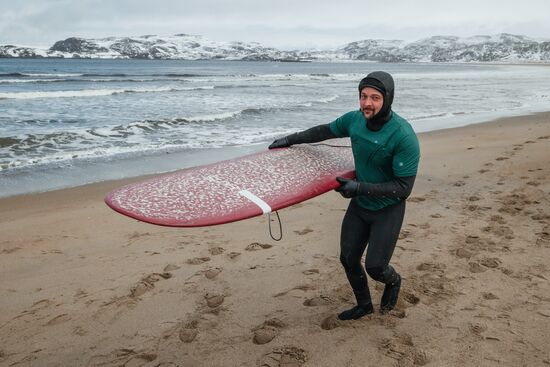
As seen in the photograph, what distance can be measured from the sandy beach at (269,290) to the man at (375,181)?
1.43 feet

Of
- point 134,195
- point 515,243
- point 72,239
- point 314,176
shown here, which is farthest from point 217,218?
point 515,243

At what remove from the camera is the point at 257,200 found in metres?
3.10

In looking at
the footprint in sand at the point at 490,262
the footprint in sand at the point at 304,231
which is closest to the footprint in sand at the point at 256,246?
the footprint in sand at the point at 304,231

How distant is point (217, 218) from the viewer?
2850mm

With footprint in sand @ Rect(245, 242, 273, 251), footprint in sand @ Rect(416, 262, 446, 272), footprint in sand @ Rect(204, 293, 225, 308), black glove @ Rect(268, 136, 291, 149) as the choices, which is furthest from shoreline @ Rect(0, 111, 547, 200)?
footprint in sand @ Rect(416, 262, 446, 272)

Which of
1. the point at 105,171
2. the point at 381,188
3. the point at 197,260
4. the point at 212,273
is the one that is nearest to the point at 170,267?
the point at 197,260

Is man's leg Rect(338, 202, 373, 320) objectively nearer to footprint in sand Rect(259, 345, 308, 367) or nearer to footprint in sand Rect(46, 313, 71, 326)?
footprint in sand Rect(259, 345, 308, 367)

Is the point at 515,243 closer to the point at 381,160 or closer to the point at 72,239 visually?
the point at 381,160

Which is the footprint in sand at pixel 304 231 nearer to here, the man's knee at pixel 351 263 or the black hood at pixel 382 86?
the man's knee at pixel 351 263

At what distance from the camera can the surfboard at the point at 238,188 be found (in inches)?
113

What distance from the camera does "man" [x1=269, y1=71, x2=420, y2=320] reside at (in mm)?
2691

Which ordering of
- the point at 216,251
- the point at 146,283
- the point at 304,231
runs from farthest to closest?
the point at 304,231 → the point at 216,251 → the point at 146,283

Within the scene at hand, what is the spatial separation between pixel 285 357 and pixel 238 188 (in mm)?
1199

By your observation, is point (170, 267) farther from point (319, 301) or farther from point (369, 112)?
point (369, 112)
